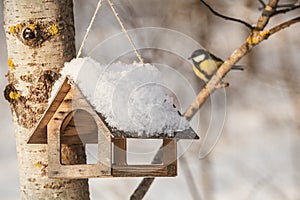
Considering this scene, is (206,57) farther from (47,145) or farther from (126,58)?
(47,145)

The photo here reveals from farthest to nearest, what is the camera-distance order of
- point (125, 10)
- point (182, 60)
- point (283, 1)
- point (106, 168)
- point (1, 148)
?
point (1, 148), point (283, 1), point (182, 60), point (125, 10), point (106, 168)

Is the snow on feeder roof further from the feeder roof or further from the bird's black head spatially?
the bird's black head

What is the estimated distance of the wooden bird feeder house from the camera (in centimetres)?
166

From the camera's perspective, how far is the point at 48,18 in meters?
1.83

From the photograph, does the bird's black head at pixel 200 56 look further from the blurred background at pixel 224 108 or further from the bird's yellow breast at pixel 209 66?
the blurred background at pixel 224 108

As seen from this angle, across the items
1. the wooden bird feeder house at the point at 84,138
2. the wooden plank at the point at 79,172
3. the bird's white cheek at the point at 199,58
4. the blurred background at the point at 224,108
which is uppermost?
the wooden bird feeder house at the point at 84,138

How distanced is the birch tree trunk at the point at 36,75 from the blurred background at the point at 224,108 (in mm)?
2388

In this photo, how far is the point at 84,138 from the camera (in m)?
1.79

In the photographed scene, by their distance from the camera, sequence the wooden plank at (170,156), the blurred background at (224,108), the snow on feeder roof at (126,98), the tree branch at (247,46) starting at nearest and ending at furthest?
the snow on feeder roof at (126,98) < the wooden plank at (170,156) < the tree branch at (247,46) < the blurred background at (224,108)

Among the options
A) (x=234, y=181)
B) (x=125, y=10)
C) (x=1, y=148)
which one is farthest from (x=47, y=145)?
(x=1, y=148)

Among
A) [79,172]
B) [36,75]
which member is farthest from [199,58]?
[79,172]

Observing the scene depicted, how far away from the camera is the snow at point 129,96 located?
165 centimetres

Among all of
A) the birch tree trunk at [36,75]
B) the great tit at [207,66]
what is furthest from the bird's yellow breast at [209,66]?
the birch tree trunk at [36,75]

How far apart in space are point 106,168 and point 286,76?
333cm
